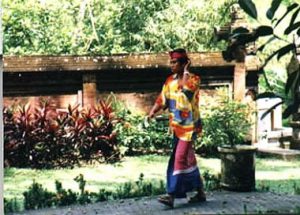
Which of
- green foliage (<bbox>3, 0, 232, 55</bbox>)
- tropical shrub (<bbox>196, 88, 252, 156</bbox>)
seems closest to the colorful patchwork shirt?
tropical shrub (<bbox>196, 88, 252, 156</bbox>)

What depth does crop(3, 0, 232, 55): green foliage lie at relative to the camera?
48.4 feet

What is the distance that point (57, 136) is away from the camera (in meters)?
10.7

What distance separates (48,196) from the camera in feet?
24.6

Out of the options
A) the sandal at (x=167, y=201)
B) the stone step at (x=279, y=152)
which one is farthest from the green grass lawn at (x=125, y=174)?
the sandal at (x=167, y=201)

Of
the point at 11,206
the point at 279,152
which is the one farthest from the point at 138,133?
the point at 11,206

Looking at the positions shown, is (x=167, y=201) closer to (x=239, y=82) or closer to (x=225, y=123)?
(x=225, y=123)

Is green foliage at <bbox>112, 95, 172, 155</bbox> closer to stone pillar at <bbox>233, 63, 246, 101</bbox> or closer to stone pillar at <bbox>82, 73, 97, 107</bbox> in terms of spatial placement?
stone pillar at <bbox>82, 73, 97, 107</bbox>

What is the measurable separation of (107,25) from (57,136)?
5290 millimetres

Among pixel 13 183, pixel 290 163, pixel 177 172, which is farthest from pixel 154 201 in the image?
pixel 290 163

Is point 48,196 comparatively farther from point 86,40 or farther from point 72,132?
point 86,40

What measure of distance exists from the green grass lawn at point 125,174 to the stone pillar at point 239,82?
139 cm

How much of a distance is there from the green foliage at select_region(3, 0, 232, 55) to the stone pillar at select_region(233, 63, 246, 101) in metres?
2.13

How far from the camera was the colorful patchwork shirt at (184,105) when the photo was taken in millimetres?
7027

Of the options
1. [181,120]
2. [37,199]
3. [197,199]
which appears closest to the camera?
[181,120]
